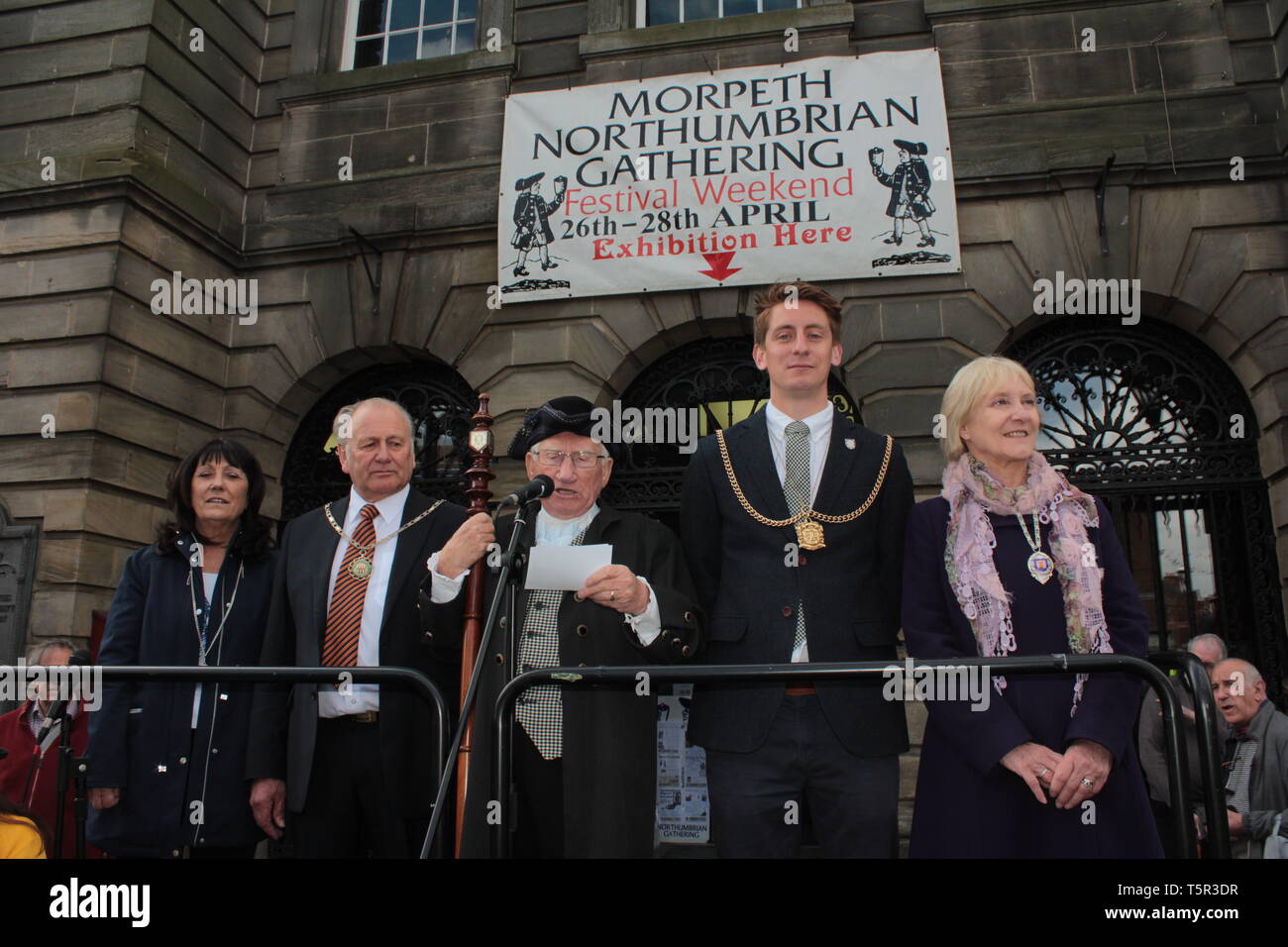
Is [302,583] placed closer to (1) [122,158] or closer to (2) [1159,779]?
(2) [1159,779]

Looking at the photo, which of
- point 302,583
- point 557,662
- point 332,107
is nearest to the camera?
point 557,662

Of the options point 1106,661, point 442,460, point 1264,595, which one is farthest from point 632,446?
point 1106,661

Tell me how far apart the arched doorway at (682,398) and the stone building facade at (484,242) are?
0.57ft

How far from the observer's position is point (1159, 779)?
192 inches

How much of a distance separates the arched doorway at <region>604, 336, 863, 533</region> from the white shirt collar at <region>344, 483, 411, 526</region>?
443 cm

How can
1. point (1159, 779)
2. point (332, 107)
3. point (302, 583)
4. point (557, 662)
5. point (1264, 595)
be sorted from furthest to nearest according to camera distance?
point (332, 107) → point (1264, 595) → point (1159, 779) → point (302, 583) → point (557, 662)

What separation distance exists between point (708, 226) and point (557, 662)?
5689 mm

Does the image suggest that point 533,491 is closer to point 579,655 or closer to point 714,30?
point 579,655

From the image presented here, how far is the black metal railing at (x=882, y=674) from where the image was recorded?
2551 millimetres

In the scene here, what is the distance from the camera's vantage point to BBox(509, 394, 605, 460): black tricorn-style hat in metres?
3.60

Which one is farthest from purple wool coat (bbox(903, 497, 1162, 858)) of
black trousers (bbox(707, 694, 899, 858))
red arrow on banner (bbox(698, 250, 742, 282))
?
red arrow on banner (bbox(698, 250, 742, 282))

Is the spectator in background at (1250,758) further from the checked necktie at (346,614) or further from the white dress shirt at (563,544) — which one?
the checked necktie at (346,614)

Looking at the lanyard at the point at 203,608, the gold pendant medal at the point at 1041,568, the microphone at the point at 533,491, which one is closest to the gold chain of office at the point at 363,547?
the lanyard at the point at 203,608

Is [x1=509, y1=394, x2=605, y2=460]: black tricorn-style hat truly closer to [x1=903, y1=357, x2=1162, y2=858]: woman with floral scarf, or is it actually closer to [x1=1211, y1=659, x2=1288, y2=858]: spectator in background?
[x1=903, y1=357, x2=1162, y2=858]: woman with floral scarf
